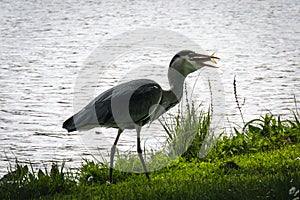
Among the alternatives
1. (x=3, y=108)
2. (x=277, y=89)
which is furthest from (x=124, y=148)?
(x=277, y=89)

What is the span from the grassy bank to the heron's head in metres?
1.06

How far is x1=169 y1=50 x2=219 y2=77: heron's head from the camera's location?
728 centimetres

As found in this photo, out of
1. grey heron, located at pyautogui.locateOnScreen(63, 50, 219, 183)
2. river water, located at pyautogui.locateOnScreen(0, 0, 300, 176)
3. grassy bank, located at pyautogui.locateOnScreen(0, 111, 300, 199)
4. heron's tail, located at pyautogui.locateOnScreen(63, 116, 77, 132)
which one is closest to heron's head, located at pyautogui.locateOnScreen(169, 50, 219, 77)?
grey heron, located at pyautogui.locateOnScreen(63, 50, 219, 183)

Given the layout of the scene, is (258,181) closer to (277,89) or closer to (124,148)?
(124,148)

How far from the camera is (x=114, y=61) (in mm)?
15227

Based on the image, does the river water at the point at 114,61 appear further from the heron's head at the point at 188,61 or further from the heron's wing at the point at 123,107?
the heron's head at the point at 188,61

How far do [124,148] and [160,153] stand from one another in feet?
3.67

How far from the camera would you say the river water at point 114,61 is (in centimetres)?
978

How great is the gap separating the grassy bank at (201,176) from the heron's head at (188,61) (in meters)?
1.06

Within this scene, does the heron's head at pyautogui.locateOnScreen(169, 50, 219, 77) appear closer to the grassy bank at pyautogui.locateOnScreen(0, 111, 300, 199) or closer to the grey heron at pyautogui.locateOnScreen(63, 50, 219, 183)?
the grey heron at pyautogui.locateOnScreen(63, 50, 219, 183)

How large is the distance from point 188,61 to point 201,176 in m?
1.34

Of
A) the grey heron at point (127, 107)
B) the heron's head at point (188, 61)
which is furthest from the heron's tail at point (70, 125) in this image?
the heron's head at point (188, 61)

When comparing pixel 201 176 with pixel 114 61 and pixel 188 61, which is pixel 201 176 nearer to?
pixel 188 61

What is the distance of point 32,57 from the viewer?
51.7 feet
